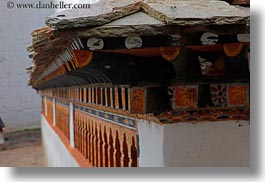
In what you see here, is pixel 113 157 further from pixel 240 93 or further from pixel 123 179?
pixel 240 93

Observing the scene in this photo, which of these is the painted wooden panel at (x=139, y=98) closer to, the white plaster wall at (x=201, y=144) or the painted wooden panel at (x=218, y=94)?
the white plaster wall at (x=201, y=144)

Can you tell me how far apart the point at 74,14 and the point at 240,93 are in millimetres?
543

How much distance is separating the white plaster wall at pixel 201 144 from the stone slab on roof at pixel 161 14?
0.36 m

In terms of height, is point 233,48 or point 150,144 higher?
point 233,48

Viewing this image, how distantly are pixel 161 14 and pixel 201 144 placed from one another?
1.52ft

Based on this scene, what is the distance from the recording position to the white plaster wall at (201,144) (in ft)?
4.35

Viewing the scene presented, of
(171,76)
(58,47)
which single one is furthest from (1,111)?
(171,76)

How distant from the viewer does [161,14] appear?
1.06 meters

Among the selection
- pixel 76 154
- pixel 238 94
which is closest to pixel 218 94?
pixel 238 94

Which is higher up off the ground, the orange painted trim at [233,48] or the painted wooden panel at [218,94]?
the orange painted trim at [233,48]

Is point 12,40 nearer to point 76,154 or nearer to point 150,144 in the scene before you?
point 150,144

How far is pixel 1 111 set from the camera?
5.42ft

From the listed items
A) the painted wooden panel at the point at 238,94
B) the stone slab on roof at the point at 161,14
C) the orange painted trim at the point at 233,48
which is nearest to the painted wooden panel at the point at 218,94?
the painted wooden panel at the point at 238,94

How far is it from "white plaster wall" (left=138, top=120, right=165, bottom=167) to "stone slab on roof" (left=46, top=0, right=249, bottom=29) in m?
0.37
